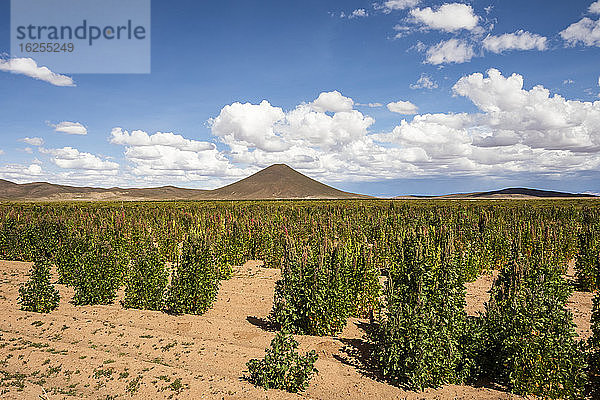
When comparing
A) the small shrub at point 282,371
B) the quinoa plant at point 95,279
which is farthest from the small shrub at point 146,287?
the small shrub at point 282,371

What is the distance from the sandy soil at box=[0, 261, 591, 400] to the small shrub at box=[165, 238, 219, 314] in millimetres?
434

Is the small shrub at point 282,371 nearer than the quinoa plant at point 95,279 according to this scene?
Yes

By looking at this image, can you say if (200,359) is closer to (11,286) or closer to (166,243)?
(11,286)

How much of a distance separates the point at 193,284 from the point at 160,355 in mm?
3109

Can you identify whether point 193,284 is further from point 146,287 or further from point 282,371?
point 282,371

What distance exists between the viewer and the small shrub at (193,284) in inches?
429

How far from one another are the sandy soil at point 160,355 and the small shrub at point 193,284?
1.42 feet

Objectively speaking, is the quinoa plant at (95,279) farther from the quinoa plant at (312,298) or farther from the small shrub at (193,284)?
the quinoa plant at (312,298)

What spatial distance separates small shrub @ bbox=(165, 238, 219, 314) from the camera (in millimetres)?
10891

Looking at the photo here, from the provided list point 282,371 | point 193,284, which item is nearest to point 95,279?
point 193,284

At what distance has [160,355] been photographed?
7.92 metres

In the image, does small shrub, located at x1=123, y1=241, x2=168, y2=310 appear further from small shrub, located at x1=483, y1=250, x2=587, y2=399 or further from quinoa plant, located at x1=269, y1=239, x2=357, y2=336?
small shrub, located at x1=483, y1=250, x2=587, y2=399

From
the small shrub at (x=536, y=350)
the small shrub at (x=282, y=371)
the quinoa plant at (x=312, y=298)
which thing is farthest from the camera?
the quinoa plant at (x=312, y=298)

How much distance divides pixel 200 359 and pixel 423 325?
182 inches
